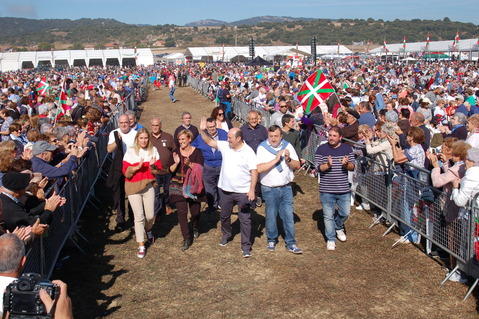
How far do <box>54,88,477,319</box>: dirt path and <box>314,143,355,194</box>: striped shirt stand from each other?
996mm

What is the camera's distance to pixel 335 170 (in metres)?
7.40

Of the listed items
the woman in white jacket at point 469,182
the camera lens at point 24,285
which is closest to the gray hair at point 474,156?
the woman in white jacket at point 469,182

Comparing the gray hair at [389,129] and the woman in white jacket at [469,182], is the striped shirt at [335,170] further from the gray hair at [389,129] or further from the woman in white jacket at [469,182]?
the woman in white jacket at [469,182]

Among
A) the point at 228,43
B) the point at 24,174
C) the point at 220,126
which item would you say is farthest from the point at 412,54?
the point at 228,43

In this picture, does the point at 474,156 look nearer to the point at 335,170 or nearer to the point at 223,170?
the point at 335,170

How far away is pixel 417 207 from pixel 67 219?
525 cm

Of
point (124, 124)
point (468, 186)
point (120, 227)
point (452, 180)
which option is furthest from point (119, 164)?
point (468, 186)

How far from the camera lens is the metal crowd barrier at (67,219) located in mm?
5578

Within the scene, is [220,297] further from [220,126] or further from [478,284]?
[220,126]

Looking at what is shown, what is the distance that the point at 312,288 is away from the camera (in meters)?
6.36

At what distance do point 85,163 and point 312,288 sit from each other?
5.17 m

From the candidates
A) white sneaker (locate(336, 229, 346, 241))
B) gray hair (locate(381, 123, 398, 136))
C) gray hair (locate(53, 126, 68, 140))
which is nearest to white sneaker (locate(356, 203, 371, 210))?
white sneaker (locate(336, 229, 346, 241))

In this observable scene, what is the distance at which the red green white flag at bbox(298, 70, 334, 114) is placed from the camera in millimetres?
11211

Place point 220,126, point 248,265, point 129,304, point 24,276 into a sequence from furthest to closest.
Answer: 1. point 220,126
2. point 248,265
3. point 129,304
4. point 24,276
